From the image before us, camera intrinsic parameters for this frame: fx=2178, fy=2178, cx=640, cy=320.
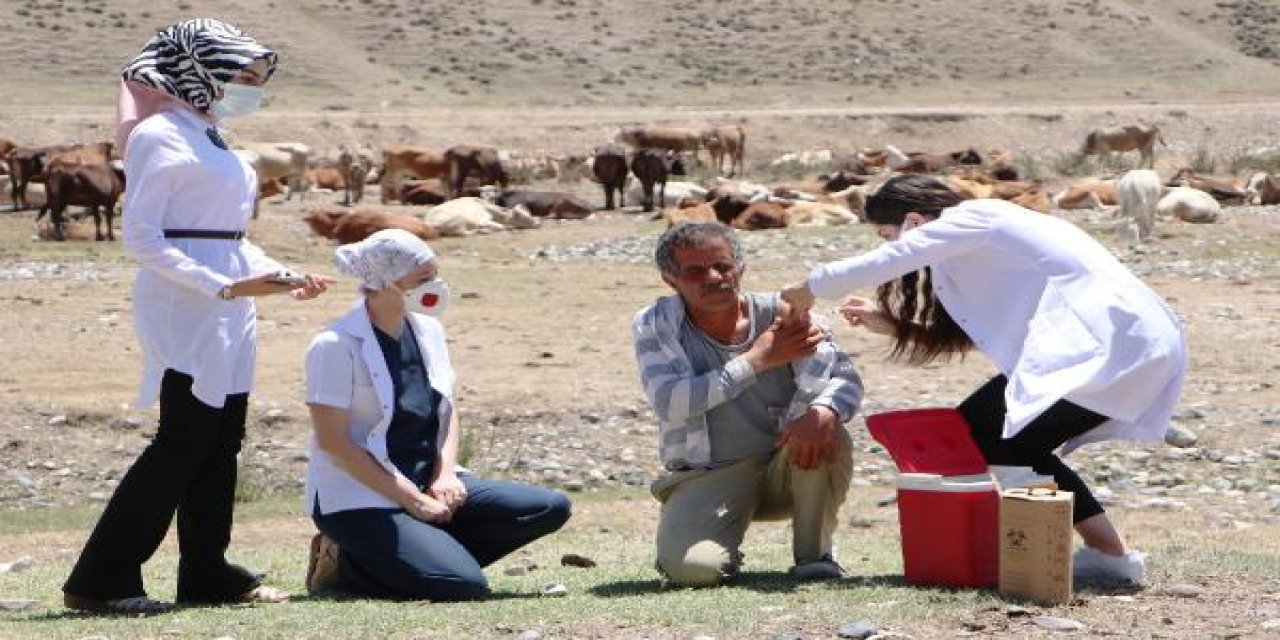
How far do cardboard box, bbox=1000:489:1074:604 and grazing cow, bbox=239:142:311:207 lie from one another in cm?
2560

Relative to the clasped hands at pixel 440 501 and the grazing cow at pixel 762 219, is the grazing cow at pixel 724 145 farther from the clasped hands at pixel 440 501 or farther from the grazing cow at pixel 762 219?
the clasped hands at pixel 440 501

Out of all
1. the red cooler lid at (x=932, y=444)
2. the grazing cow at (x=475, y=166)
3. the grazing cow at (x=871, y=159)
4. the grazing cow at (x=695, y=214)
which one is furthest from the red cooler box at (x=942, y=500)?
the grazing cow at (x=871, y=159)

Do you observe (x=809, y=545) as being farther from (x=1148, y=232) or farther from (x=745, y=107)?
(x=745, y=107)

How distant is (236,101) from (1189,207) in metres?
18.3

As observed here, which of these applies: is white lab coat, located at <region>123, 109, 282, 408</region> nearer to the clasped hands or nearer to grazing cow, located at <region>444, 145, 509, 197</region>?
the clasped hands

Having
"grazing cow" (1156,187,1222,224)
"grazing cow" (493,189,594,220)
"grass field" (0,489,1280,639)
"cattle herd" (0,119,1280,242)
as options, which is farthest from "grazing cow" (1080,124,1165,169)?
"grass field" (0,489,1280,639)

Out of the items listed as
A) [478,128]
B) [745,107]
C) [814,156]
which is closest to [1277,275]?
[814,156]

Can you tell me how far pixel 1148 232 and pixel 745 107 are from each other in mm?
32532

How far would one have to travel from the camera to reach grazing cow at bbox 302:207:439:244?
2258cm

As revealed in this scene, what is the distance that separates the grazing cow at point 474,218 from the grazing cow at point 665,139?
13163 mm

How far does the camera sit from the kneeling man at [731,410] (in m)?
6.16

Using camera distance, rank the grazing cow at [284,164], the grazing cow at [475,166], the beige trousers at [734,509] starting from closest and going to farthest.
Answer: the beige trousers at [734,509]
the grazing cow at [284,164]
the grazing cow at [475,166]

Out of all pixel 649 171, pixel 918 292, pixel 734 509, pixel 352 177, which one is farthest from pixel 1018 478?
pixel 352 177

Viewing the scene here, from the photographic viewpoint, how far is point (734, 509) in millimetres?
→ 6340
